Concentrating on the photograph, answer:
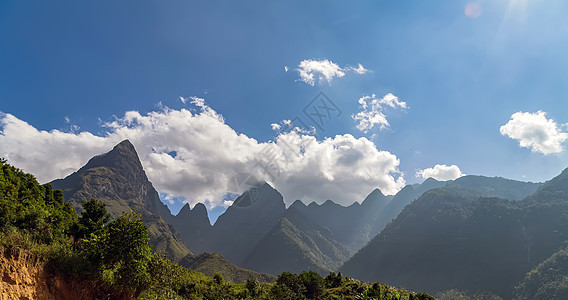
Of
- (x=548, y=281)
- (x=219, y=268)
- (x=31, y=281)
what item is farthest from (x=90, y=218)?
(x=548, y=281)

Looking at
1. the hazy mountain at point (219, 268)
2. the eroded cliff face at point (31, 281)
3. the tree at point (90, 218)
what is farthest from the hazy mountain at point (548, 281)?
the eroded cliff face at point (31, 281)

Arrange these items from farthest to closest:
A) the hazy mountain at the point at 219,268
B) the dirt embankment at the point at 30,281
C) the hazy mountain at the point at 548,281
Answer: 1. the hazy mountain at the point at 219,268
2. the hazy mountain at the point at 548,281
3. the dirt embankment at the point at 30,281

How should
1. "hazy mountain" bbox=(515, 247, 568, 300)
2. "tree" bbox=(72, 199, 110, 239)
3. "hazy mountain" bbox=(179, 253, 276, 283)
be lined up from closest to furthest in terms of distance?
"tree" bbox=(72, 199, 110, 239)
"hazy mountain" bbox=(515, 247, 568, 300)
"hazy mountain" bbox=(179, 253, 276, 283)

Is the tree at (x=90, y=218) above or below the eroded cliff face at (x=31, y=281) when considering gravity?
above

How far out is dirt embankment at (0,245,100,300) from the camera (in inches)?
555

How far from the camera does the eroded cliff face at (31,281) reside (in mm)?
14094

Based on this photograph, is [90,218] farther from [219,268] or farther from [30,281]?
[219,268]

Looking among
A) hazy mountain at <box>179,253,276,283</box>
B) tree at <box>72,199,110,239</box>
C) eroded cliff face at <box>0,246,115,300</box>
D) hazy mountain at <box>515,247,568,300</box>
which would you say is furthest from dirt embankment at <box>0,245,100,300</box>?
hazy mountain at <box>515,247,568,300</box>

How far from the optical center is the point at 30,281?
14961 mm

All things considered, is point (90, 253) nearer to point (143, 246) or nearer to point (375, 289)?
point (143, 246)

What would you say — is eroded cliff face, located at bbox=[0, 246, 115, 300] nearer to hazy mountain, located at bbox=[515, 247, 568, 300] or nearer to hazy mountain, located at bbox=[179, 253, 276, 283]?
hazy mountain, located at bbox=[179, 253, 276, 283]

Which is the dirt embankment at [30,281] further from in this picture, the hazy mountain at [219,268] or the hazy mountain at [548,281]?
the hazy mountain at [548,281]

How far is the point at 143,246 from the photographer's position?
18062 millimetres

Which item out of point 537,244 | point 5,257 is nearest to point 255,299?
point 5,257
